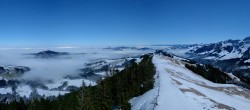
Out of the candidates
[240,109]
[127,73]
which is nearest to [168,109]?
[240,109]

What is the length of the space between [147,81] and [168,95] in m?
25.2

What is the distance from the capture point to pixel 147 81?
96688mm

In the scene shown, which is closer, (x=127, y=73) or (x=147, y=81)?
(x=147, y=81)

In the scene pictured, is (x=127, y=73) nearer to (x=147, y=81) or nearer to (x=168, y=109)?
(x=147, y=81)

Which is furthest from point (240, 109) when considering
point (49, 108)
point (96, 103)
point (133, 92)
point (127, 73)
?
point (49, 108)

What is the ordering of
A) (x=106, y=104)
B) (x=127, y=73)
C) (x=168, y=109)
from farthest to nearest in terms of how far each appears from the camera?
(x=127, y=73) < (x=106, y=104) < (x=168, y=109)

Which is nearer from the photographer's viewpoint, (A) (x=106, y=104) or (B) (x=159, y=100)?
(B) (x=159, y=100)

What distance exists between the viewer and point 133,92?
86.8m

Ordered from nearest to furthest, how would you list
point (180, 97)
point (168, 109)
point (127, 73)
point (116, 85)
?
point (168, 109)
point (180, 97)
point (116, 85)
point (127, 73)

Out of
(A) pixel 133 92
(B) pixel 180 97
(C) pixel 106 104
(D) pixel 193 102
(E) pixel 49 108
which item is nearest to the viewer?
(D) pixel 193 102

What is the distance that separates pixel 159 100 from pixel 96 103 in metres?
20.5

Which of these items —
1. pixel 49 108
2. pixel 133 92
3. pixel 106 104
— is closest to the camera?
pixel 106 104

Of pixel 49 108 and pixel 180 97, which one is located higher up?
pixel 180 97

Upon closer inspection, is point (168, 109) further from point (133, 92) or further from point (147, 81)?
point (147, 81)
